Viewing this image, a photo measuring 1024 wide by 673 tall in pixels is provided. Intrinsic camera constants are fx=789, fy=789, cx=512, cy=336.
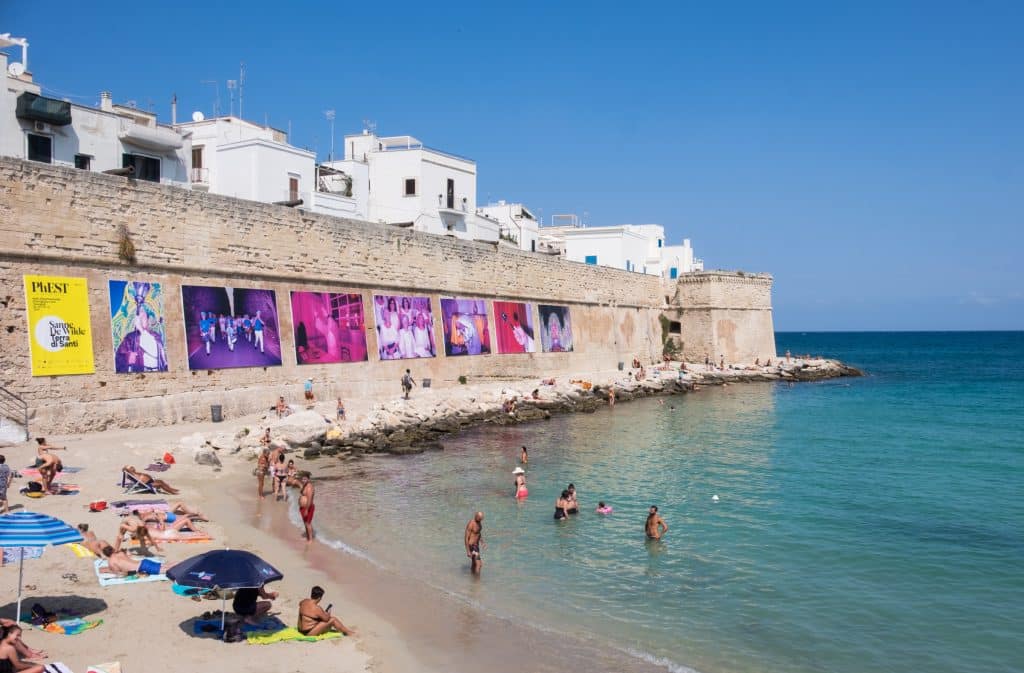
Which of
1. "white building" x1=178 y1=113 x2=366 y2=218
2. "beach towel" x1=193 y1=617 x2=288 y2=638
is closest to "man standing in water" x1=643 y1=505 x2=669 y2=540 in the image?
"beach towel" x1=193 y1=617 x2=288 y2=638

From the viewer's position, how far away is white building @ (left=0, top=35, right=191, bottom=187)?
865 inches

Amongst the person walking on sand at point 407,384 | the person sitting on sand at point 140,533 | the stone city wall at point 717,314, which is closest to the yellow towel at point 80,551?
the person sitting on sand at point 140,533

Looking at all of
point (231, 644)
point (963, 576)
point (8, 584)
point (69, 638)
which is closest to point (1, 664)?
point (69, 638)

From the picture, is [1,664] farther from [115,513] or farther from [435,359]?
[435,359]

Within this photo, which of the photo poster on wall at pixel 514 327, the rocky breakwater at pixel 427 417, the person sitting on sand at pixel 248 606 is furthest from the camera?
the photo poster on wall at pixel 514 327

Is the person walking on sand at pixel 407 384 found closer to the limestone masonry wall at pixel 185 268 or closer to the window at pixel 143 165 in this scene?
the limestone masonry wall at pixel 185 268

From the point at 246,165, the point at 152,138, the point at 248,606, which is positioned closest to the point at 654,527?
the point at 248,606

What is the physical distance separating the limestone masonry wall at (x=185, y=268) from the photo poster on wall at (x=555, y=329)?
408 centimetres

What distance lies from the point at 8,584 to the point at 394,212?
97.4 ft

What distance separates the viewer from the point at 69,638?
7.23 m

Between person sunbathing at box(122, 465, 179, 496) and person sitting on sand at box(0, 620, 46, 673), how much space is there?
693 centimetres

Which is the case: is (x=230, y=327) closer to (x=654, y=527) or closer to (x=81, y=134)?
(x=81, y=134)

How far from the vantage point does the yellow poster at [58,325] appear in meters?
15.7

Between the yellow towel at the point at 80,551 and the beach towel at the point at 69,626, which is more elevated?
the yellow towel at the point at 80,551
